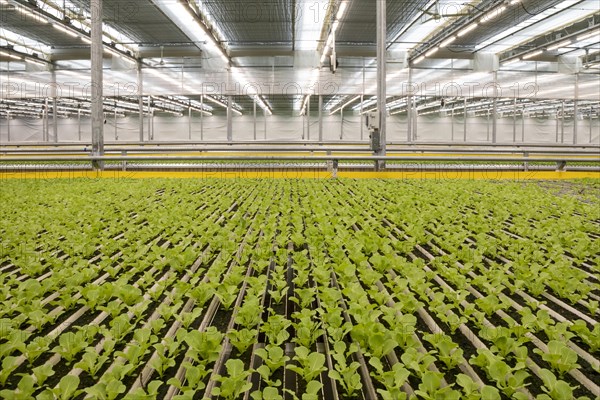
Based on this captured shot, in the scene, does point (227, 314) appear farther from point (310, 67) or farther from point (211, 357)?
point (310, 67)

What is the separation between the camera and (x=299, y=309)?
2.24m

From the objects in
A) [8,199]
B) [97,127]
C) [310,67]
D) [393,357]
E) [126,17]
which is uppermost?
[126,17]

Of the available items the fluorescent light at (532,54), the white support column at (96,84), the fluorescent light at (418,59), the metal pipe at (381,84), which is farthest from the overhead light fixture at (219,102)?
the fluorescent light at (532,54)

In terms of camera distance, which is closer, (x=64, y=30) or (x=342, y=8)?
(x=342, y=8)

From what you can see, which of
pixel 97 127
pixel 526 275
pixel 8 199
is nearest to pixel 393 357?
pixel 526 275

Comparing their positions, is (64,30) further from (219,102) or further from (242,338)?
(242,338)

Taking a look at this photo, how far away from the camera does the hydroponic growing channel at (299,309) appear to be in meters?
1.48

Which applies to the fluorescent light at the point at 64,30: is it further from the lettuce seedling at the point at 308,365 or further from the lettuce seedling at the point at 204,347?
the lettuce seedling at the point at 308,365

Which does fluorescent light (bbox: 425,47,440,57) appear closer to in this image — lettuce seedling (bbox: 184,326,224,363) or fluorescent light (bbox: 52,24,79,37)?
fluorescent light (bbox: 52,24,79,37)

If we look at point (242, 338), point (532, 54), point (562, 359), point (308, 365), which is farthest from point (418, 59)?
point (308, 365)

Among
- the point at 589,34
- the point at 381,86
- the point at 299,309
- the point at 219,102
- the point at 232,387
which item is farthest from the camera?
the point at 219,102

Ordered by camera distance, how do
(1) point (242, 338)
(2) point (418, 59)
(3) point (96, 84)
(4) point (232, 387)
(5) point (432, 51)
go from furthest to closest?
(2) point (418, 59) → (5) point (432, 51) → (3) point (96, 84) → (1) point (242, 338) → (4) point (232, 387)

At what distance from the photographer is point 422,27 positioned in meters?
15.9

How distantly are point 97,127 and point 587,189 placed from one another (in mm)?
10759
